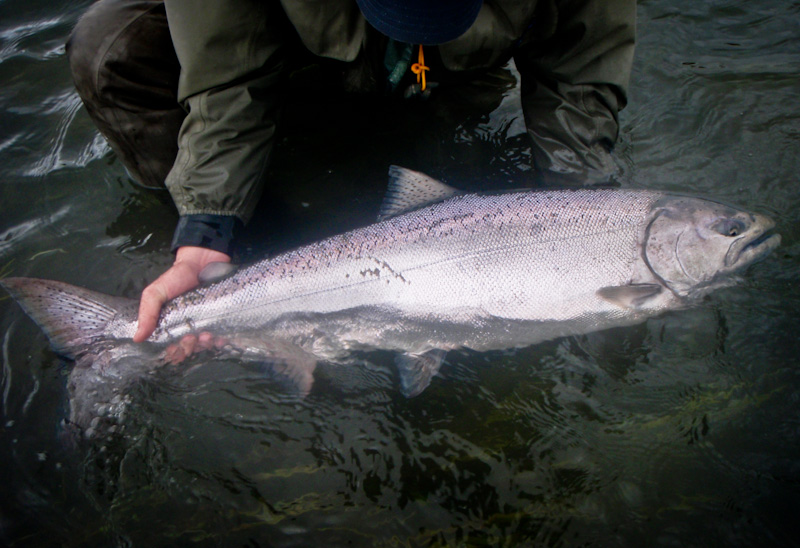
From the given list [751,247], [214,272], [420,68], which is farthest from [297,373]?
[751,247]

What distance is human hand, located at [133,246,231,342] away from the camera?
2.51 metres

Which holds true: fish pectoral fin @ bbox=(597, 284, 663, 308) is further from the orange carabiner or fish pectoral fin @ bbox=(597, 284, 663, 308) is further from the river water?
the orange carabiner

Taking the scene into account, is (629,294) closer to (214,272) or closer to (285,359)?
(285,359)

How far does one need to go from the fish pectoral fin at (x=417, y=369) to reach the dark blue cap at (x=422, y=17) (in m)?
1.46

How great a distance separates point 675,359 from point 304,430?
1922mm

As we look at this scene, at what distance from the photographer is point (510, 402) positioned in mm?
2699

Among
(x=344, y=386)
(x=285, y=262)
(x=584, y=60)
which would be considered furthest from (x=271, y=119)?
(x=584, y=60)

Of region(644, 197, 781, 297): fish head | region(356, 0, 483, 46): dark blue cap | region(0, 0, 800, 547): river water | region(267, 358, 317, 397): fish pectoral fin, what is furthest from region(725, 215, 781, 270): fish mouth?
region(267, 358, 317, 397): fish pectoral fin

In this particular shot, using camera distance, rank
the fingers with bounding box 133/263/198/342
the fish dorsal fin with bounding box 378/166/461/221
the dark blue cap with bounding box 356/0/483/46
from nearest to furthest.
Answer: the dark blue cap with bounding box 356/0/483/46 → the fingers with bounding box 133/263/198/342 → the fish dorsal fin with bounding box 378/166/461/221

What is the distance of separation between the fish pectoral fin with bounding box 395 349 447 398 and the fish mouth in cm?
146

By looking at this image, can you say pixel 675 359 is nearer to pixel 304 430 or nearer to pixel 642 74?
pixel 304 430

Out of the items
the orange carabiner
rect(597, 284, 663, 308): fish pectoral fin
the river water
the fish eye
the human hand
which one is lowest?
the river water

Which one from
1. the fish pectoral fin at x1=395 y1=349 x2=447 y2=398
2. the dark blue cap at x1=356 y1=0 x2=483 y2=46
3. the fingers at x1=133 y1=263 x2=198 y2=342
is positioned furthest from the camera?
the fish pectoral fin at x1=395 y1=349 x2=447 y2=398

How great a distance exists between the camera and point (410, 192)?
2854 mm
